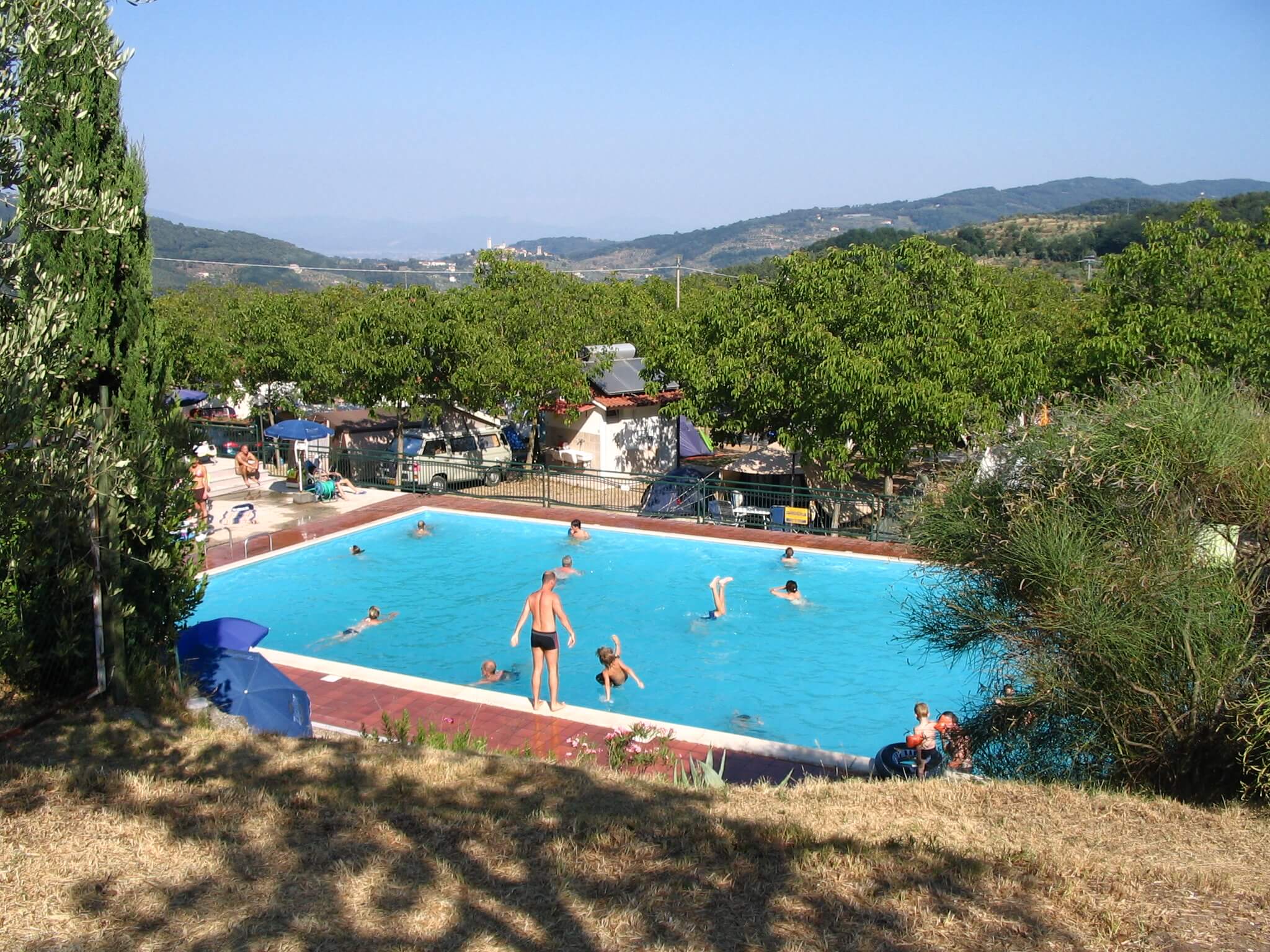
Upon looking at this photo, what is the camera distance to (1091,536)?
25.0ft

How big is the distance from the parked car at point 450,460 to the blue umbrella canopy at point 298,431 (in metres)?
1.84

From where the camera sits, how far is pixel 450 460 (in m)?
26.9

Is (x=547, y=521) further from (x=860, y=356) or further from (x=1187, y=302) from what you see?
(x=1187, y=302)

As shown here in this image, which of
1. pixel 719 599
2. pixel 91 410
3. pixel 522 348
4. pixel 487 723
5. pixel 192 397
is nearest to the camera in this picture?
pixel 91 410

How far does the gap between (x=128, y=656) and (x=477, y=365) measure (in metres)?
17.6

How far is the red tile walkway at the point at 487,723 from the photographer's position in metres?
10.4

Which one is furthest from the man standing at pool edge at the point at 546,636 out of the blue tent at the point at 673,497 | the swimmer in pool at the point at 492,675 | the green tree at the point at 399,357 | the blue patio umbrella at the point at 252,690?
the green tree at the point at 399,357

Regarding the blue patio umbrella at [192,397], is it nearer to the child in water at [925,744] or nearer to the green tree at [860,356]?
the green tree at [860,356]

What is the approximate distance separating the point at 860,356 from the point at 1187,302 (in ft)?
23.8

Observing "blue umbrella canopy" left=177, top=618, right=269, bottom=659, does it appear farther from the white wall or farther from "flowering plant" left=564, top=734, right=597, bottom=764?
the white wall

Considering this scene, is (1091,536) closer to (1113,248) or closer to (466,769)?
(466,769)

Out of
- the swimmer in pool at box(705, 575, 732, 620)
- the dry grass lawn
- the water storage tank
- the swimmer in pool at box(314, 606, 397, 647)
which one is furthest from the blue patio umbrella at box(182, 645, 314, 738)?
the water storage tank

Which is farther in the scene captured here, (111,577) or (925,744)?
(925,744)

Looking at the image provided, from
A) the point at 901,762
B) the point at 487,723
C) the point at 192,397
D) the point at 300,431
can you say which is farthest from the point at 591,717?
the point at 192,397
